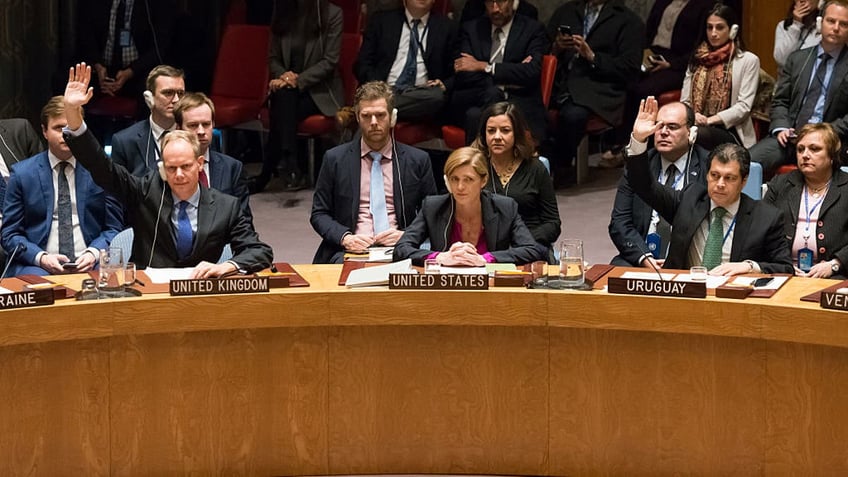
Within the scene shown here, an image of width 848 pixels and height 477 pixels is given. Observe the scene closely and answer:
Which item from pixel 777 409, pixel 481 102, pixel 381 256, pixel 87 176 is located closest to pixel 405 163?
pixel 381 256

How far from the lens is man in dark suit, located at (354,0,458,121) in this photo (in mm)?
7480

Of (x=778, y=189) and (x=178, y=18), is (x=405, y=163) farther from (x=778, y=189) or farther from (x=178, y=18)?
(x=178, y=18)

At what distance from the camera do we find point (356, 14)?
855cm

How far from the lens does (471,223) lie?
493 cm

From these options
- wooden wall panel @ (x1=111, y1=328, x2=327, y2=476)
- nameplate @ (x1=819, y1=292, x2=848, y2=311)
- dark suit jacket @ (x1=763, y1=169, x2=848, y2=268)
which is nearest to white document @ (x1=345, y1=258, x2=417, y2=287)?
wooden wall panel @ (x1=111, y1=328, x2=327, y2=476)

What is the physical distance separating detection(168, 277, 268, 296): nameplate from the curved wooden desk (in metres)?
0.03

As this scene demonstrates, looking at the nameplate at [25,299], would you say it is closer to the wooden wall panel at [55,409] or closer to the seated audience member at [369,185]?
the wooden wall panel at [55,409]

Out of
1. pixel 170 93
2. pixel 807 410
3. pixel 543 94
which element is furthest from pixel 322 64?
pixel 807 410

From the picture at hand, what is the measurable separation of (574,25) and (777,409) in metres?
4.14

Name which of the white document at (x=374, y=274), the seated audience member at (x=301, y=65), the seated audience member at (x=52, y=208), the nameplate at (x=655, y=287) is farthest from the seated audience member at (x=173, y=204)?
the seated audience member at (x=301, y=65)

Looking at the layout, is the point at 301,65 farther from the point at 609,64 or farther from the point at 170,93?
the point at 170,93

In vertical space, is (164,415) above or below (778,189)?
below

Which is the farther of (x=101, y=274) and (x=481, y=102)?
(x=481, y=102)

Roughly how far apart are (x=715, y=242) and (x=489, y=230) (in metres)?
0.76
